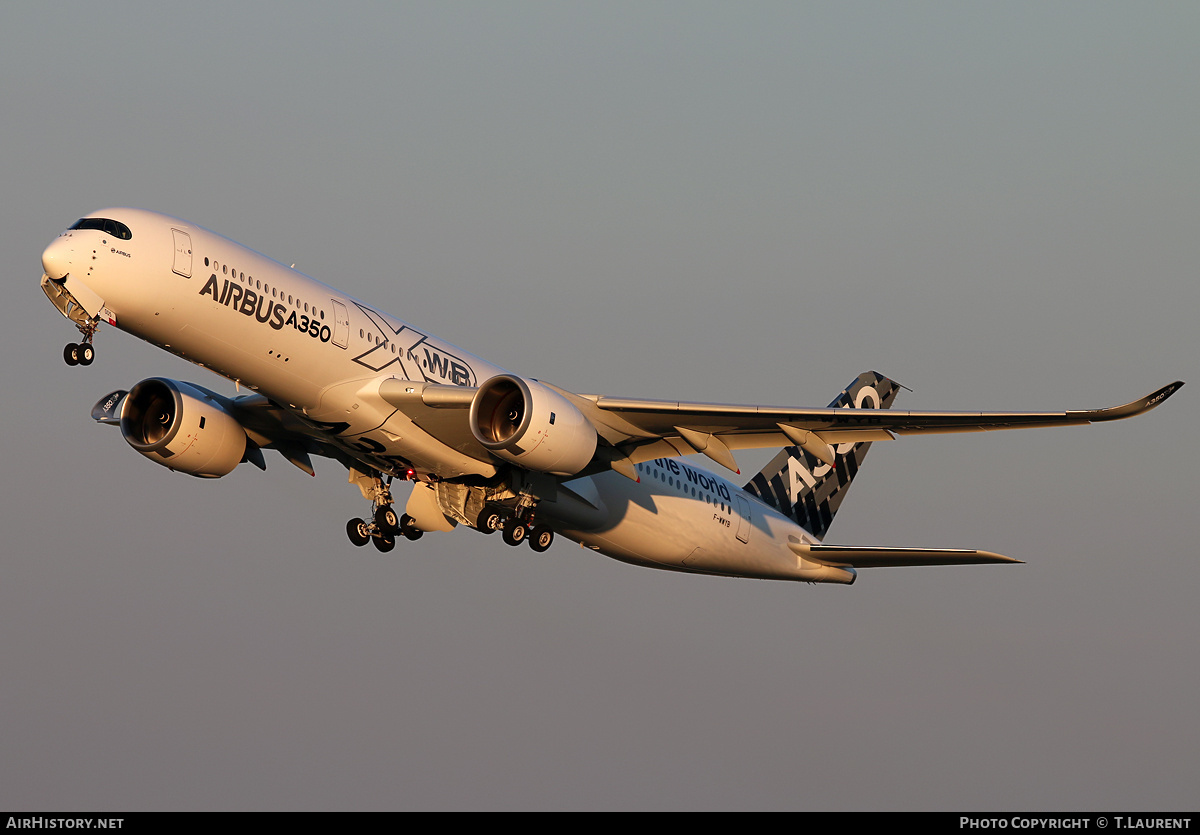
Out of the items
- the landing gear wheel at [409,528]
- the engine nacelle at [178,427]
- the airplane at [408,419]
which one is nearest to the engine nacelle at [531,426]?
the airplane at [408,419]

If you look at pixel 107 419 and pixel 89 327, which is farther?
pixel 107 419

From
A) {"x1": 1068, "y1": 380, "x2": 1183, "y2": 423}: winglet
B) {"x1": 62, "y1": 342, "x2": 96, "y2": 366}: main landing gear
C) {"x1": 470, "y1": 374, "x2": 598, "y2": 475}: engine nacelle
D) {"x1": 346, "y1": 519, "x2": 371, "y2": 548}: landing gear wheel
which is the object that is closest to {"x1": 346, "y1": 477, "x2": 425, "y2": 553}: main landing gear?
{"x1": 346, "y1": 519, "x2": 371, "y2": 548}: landing gear wheel

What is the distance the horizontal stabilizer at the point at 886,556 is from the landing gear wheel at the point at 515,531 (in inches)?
410

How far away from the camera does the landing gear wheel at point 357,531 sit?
32.9 m

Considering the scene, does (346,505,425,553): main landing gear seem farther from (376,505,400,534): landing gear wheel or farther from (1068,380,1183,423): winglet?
(1068,380,1183,423): winglet

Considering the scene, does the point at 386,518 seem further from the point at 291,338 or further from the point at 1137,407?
the point at 1137,407

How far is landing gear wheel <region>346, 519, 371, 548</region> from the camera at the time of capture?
3294 centimetres

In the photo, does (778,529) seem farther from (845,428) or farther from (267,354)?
(267,354)

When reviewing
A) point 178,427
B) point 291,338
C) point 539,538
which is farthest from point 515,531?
point 178,427

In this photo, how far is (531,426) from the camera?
26562 millimetres

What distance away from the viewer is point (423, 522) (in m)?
32.7
